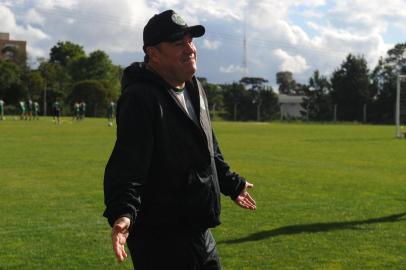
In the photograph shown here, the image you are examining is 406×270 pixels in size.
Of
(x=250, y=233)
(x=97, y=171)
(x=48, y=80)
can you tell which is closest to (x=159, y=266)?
(x=250, y=233)

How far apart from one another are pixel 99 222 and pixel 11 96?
81.6 m

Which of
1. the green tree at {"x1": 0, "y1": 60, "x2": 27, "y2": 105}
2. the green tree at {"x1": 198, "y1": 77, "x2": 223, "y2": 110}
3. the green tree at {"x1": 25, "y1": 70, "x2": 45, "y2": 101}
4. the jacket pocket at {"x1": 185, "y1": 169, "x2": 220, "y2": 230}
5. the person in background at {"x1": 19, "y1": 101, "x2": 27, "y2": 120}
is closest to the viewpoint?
the jacket pocket at {"x1": 185, "y1": 169, "x2": 220, "y2": 230}

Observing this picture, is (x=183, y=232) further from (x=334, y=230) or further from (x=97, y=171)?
(x=97, y=171)

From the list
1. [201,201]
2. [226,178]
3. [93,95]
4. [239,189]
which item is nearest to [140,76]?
[201,201]

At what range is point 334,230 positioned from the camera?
8.56m

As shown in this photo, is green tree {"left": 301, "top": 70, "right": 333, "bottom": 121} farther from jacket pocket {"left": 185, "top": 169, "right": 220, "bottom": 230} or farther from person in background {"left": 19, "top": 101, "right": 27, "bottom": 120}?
jacket pocket {"left": 185, "top": 169, "right": 220, "bottom": 230}

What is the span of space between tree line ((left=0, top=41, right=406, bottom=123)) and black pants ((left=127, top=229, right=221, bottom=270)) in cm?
8402

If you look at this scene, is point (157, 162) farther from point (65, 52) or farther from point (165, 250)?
point (65, 52)

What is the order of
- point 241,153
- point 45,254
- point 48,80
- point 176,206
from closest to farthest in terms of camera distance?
1. point 176,206
2. point 45,254
3. point 241,153
4. point 48,80

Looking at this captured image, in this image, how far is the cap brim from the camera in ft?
11.2

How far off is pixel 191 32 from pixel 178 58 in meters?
0.17

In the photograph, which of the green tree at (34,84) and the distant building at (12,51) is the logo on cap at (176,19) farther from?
the distant building at (12,51)

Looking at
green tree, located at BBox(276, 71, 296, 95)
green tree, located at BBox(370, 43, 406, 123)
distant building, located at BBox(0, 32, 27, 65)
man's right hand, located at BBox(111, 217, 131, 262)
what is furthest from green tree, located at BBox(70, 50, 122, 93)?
man's right hand, located at BBox(111, 217, 131, 262)

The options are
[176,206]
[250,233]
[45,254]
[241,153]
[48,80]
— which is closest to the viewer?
[176,206]
